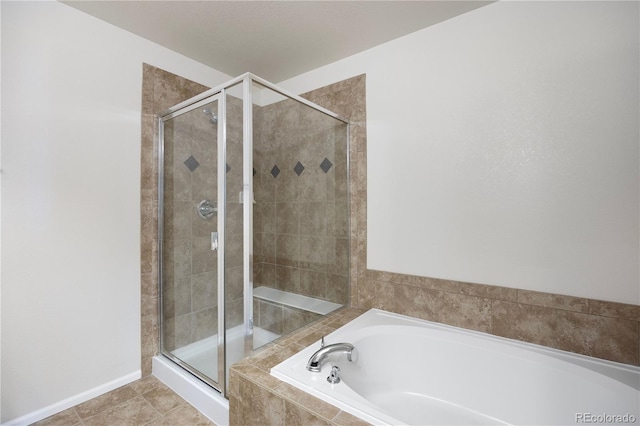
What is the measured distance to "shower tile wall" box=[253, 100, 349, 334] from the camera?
196 centimetres

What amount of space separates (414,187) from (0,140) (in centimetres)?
229

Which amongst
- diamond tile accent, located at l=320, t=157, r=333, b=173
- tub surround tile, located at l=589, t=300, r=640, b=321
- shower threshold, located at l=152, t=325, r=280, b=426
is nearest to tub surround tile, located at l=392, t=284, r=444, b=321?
tub surround tile, located at l=589, t=300, r=640, b=321

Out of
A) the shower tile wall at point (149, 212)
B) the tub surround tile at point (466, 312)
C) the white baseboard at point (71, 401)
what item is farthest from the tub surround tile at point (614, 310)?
the white baseboard at point (71, 401)

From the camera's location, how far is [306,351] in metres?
1.43

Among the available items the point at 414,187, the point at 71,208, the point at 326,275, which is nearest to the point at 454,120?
the point at 414,187

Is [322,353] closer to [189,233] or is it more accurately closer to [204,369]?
[204,369]

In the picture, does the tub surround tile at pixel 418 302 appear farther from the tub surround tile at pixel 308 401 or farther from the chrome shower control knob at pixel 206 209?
the chrome shower control knob at pixel 206 209

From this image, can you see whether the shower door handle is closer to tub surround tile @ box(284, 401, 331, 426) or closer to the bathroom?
the bathroom

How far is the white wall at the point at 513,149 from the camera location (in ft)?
4.32

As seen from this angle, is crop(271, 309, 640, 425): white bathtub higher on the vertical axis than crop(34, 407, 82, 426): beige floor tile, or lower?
higher

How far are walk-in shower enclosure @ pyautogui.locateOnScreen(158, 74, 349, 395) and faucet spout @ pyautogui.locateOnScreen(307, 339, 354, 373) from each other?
0.41 metres

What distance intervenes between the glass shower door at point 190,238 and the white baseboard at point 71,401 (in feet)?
0.83

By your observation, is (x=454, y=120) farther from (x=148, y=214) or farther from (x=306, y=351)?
(x=148, y=214)

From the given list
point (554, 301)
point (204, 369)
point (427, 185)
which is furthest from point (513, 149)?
point (204, 369)
